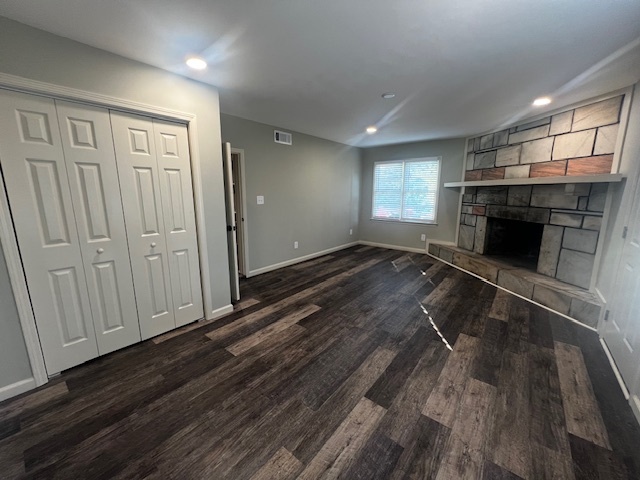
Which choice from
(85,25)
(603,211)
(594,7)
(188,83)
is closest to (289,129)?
(188,83)

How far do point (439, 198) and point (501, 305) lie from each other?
8.86 ft

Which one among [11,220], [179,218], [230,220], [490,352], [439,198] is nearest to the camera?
[11,220]

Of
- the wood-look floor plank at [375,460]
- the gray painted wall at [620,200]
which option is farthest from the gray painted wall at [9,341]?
the gray painted wall at [620,200]

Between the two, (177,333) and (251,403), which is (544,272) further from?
(177,333)

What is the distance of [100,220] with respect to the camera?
1980mm

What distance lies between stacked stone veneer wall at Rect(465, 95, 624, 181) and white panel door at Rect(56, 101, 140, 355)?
486 centimetres

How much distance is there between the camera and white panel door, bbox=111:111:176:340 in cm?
205

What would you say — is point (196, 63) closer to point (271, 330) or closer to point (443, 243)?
point (271, 330)

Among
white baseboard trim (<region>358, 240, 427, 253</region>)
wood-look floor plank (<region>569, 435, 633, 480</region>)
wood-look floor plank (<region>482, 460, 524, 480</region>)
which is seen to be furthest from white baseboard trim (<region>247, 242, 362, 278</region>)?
→ wood-look floor plank (<region>569, 435, 633, 480</region>)

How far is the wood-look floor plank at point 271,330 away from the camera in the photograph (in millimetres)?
2240

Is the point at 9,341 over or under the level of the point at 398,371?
over

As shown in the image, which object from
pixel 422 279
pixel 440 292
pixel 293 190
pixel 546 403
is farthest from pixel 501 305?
pixel 293 190

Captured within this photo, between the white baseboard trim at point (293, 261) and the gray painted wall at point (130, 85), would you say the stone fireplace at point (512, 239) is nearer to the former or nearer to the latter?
the white baseboard trim at point (293, 261)

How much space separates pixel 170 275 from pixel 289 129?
3056 millimetres
